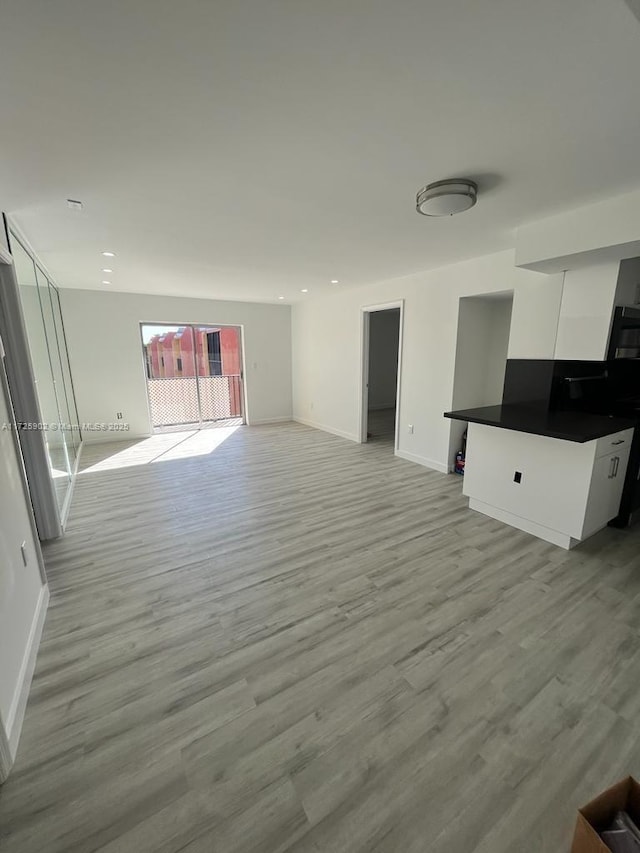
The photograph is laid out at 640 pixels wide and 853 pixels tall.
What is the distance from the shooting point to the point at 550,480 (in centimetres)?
269

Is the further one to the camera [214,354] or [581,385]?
[214,354]

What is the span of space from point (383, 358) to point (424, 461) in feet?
14.2

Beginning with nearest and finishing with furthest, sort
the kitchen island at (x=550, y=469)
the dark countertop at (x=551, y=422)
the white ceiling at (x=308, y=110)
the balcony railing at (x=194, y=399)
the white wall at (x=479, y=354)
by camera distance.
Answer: the white ceiling at (x=308, y=110), the dark countertop at (x=551, y=422), the kitchen island at (x=550, y=469), the white wall at (x=479, y=354), the balcony railing at (x=194, y=399)

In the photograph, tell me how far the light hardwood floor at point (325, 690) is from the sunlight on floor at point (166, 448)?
1916mm

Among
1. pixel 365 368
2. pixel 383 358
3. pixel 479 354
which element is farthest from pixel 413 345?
pixel 383 358

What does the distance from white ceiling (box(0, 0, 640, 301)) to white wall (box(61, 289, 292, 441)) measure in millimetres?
3103

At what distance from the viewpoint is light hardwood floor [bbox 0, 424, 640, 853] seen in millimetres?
1121

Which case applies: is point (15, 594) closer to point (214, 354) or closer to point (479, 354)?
point (479, 354)

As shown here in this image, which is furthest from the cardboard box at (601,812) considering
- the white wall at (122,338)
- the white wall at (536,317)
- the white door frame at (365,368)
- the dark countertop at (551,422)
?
the white wall at (122,338)

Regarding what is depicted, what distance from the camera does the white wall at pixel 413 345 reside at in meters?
3.75

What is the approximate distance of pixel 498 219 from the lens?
2.57m

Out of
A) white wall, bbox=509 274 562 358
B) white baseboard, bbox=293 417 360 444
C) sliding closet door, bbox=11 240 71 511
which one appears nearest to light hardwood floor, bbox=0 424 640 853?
sliding closet door, bbox=11 240 71 511

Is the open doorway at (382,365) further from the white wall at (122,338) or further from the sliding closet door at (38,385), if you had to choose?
the sliding closet door at (38,385)

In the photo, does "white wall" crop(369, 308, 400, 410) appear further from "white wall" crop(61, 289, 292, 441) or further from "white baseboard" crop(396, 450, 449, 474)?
"white baseboard" crop(396, 450, 449, 474)
